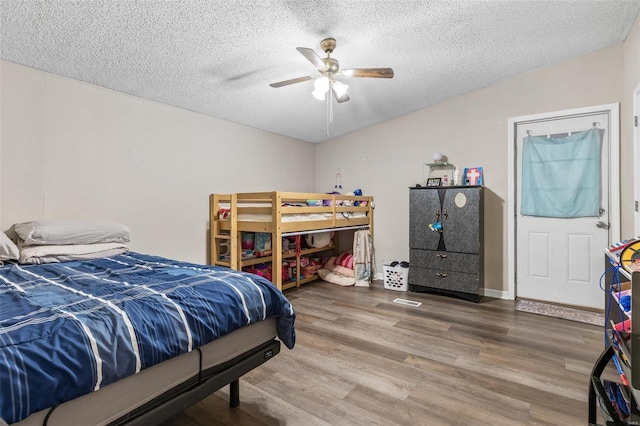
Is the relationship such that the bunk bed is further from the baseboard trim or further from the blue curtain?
the blue curtain

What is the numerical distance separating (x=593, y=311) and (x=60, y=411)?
424 cm

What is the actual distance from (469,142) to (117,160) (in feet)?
12.9

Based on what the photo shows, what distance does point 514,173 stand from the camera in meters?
3.62

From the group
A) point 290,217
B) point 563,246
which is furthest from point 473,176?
point 290,217

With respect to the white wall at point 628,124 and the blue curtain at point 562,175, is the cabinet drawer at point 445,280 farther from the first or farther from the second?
the white wall at point 628,124

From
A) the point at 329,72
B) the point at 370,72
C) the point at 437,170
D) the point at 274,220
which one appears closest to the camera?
the point at 370,72

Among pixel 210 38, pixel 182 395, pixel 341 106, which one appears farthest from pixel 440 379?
pixel 341 106

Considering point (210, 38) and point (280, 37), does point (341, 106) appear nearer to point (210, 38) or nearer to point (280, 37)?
point (280, 37)

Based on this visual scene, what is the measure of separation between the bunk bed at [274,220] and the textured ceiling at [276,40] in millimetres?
1149

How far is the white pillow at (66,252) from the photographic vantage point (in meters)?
2.09

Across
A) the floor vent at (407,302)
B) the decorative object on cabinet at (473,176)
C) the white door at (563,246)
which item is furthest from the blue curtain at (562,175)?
the floor vent at (407,302)

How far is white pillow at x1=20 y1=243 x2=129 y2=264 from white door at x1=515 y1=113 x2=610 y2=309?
4.16 meters

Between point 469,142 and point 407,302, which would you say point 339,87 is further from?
point 407,302

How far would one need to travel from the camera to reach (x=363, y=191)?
15.7 feet
